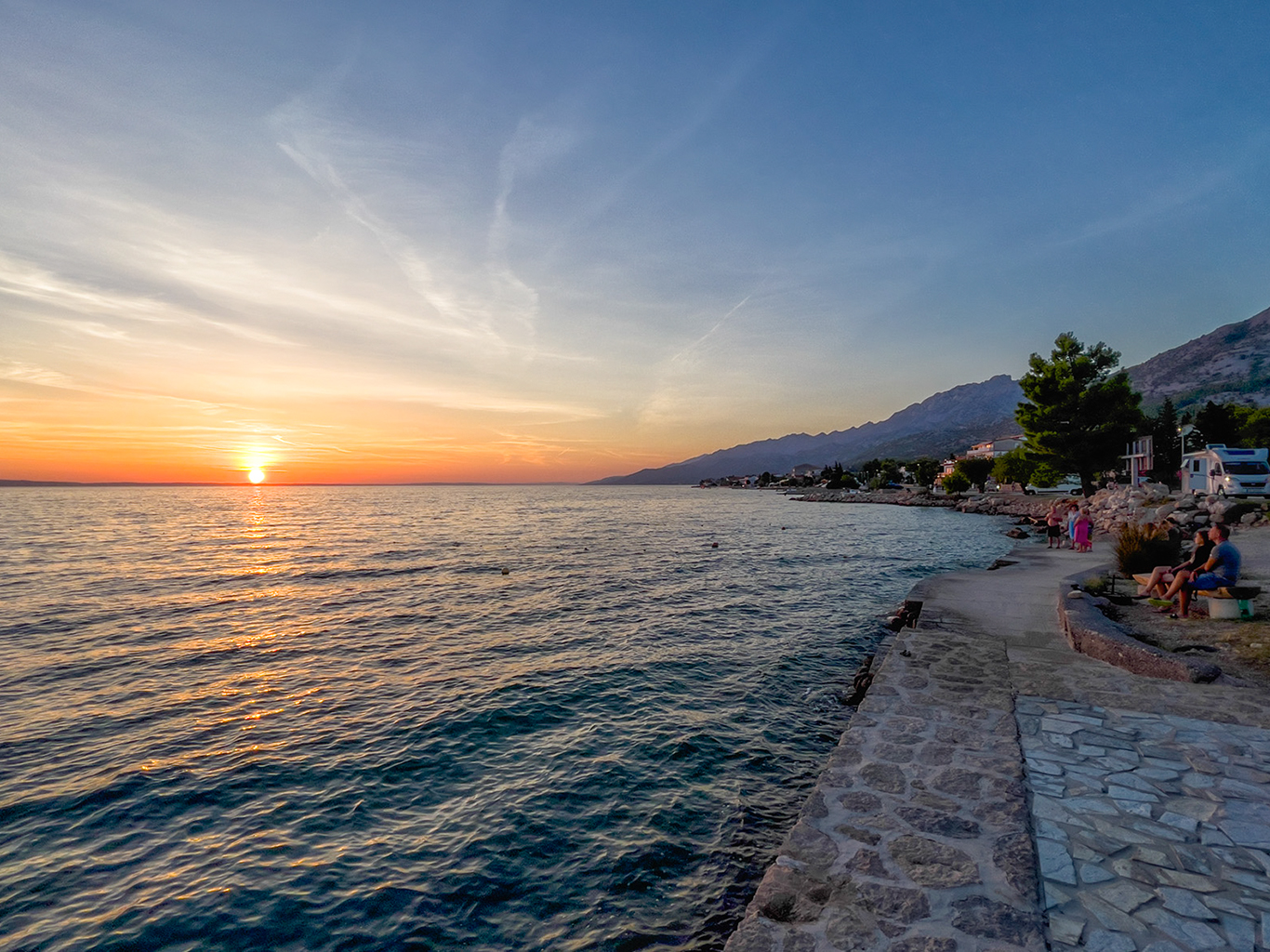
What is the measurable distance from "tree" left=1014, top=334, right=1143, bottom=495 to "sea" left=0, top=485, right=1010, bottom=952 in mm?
37973

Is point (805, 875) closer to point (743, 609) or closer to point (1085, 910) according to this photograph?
point (1085, 910)

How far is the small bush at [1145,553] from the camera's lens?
51.7 feet

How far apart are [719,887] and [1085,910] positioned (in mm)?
3325

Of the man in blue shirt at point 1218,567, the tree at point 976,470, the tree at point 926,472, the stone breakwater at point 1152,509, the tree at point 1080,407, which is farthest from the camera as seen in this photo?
the tree at point 926,472

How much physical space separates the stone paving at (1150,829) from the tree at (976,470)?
103 meters

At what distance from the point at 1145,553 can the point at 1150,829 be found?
14.3 metres

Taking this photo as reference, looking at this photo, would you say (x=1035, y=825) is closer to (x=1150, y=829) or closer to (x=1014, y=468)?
(x=1150, y=829)

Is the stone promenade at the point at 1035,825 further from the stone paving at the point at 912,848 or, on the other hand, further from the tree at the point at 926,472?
the tree at the point at 926,472

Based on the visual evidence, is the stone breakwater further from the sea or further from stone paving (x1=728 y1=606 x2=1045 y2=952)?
the sea

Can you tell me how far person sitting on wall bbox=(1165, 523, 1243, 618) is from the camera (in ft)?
37.8

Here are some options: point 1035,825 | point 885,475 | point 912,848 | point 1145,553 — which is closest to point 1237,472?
point 1145,553

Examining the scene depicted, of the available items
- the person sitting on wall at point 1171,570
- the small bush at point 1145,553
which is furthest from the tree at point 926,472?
the person sitting on wall at point 1171,570

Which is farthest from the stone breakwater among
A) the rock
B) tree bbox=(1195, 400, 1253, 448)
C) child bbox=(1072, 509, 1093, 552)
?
tree bbox=(1195, 400, 1253, 448)

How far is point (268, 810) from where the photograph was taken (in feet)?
25.5
